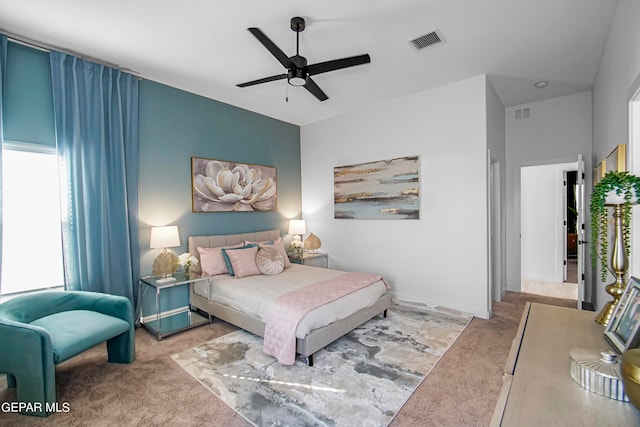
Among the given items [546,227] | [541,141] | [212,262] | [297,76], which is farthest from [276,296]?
[546,227]

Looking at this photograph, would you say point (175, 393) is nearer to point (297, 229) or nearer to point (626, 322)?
point (626, 322)

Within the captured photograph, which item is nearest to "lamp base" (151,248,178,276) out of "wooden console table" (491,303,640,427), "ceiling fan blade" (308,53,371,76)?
"ceiling fan blade" (308,53,371,76)

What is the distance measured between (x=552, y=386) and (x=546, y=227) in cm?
577

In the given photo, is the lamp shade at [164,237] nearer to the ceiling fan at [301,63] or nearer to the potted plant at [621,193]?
the ceiling fan at [301,63]

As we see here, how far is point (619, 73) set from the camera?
2289mm

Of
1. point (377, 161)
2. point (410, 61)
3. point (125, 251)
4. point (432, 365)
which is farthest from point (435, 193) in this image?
point (125, 251)

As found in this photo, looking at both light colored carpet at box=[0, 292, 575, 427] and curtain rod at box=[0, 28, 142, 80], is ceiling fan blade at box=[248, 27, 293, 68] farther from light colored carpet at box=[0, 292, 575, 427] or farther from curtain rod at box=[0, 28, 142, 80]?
light colored carpet at box=[0, 292, 575, 427]

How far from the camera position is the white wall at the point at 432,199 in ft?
12.2

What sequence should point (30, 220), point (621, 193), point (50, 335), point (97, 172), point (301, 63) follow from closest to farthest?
1. point (621, 193)
2. point (50, 335)
3. point (301, 63)
4. point (30, 220)
5. point (97, 172)

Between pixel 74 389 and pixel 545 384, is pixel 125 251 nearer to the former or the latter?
pixel 74 389

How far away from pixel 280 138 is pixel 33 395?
4.38 m

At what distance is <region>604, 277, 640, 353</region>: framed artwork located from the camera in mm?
1107

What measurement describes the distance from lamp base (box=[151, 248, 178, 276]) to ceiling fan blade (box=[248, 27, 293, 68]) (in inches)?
98.8

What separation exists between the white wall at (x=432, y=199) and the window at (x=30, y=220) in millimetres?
3703
